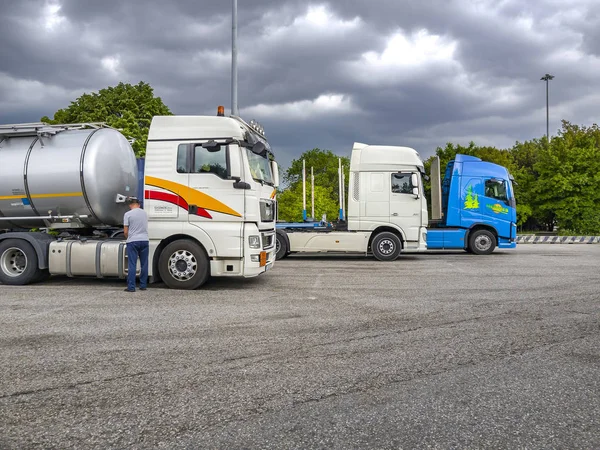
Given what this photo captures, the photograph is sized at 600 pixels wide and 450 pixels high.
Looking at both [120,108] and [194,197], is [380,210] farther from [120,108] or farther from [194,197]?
[120,108]

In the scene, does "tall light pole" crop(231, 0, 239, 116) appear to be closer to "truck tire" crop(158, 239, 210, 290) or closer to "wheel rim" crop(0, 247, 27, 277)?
"truck tire" crop(158, 239, 210, 290)

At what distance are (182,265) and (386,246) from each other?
751cm

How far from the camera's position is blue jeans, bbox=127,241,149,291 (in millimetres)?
8383

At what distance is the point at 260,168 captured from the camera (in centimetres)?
920

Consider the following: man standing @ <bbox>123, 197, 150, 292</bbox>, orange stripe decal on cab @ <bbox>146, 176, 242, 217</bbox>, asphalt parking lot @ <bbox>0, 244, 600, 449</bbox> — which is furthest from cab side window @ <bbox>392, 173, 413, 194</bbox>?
man standing @ <bbox>123, 197, 150, 292</bbox>

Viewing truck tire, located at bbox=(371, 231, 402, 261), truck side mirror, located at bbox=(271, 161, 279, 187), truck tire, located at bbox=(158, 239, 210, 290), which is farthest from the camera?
truck tire, located at bbox=(371, 231, 402, 261)

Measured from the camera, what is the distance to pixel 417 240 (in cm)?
1448

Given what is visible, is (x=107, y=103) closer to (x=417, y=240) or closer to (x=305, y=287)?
(x=417, y=240)

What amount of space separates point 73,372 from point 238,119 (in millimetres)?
5914

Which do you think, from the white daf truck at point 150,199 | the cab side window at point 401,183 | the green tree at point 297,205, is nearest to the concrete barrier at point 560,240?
the green tree at point 297,205

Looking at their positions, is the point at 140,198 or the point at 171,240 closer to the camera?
the point at 171,240

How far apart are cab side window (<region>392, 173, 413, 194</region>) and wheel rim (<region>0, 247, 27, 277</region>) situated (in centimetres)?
942

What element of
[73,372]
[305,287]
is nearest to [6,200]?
[305,287]

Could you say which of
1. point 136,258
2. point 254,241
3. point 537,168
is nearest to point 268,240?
point 254,241
